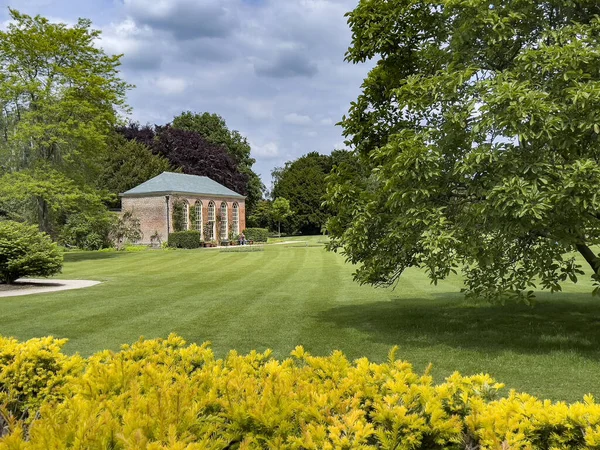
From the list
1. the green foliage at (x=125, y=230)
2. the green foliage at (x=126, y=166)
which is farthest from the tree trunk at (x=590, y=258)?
the green foliage at (x=126, y=166)

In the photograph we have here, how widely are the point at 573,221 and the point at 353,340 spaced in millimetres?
3873

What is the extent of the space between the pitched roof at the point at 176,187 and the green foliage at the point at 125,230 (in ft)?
6.68

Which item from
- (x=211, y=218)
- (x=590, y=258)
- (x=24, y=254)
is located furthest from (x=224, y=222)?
(x=590, y=258)

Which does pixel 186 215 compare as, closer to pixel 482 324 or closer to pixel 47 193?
pixel 47 193

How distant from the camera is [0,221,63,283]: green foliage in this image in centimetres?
1523

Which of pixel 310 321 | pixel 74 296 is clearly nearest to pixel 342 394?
pixel 310 321

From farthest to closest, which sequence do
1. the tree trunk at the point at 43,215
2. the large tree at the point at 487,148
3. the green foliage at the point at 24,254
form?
the tree trunk at the point at 43,215
the green foliage at the point at 24,254
the large tree at the point at 487,148

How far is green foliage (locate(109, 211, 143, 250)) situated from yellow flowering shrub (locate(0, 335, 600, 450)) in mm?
40934

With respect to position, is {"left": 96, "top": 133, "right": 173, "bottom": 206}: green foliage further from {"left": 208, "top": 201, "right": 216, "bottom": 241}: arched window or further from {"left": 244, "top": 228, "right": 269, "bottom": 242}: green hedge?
{"left": 244, "top": 228, "right": 269, "bottom": 242}: green hedge

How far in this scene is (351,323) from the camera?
976 centimetres

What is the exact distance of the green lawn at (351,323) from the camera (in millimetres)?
6891

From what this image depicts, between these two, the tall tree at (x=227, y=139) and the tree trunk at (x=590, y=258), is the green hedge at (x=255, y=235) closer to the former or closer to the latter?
the tall tree at (x=227, y=139)

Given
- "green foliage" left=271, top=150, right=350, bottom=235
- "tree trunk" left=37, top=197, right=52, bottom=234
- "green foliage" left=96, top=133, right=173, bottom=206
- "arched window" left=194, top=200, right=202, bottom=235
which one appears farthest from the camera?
"green foliage" left=271, top=150, right=350, bottom=235

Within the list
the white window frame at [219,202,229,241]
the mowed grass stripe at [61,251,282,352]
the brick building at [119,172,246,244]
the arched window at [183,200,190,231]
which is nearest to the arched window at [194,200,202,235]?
the brick building at [119,172,246,244]
